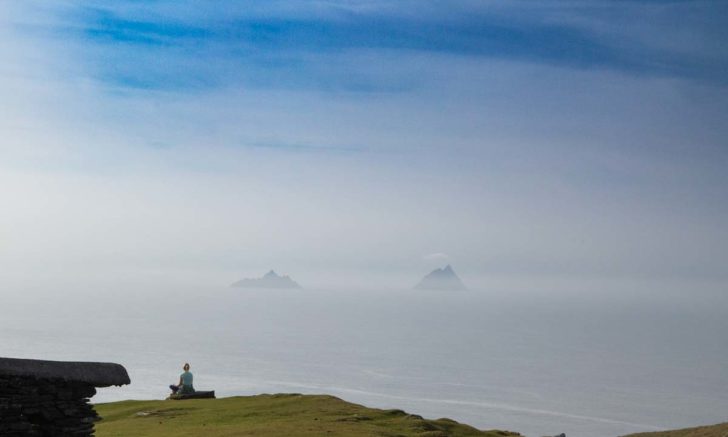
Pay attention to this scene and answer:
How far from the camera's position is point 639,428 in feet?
388

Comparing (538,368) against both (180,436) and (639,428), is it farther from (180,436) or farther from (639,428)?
(180,436)

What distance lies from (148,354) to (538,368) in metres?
89.4

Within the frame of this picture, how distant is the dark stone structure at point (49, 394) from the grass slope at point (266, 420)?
918cm

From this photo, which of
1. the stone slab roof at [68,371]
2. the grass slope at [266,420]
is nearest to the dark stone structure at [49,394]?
the stone slab roof at [68,371]

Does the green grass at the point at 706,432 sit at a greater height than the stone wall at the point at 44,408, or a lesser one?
greater

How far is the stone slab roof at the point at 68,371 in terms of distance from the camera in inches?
862

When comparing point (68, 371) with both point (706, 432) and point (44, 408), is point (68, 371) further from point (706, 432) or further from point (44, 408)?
point (706, 432)

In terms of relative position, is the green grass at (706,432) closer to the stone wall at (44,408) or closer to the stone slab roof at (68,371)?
the stone slab roof at (68,371)

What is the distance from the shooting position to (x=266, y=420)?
3666 centimetres

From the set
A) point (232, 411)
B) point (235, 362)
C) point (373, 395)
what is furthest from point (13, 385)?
point (235, 362)

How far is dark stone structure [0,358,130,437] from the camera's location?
2191 centimetres

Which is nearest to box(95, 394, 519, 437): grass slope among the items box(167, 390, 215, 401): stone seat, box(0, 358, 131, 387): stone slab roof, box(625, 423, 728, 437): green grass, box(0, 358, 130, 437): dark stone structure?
box(167, 390, 215, 401): stone seat

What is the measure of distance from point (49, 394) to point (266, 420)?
15.3 metres

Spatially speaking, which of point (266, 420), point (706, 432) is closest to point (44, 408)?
point (266, 420)
